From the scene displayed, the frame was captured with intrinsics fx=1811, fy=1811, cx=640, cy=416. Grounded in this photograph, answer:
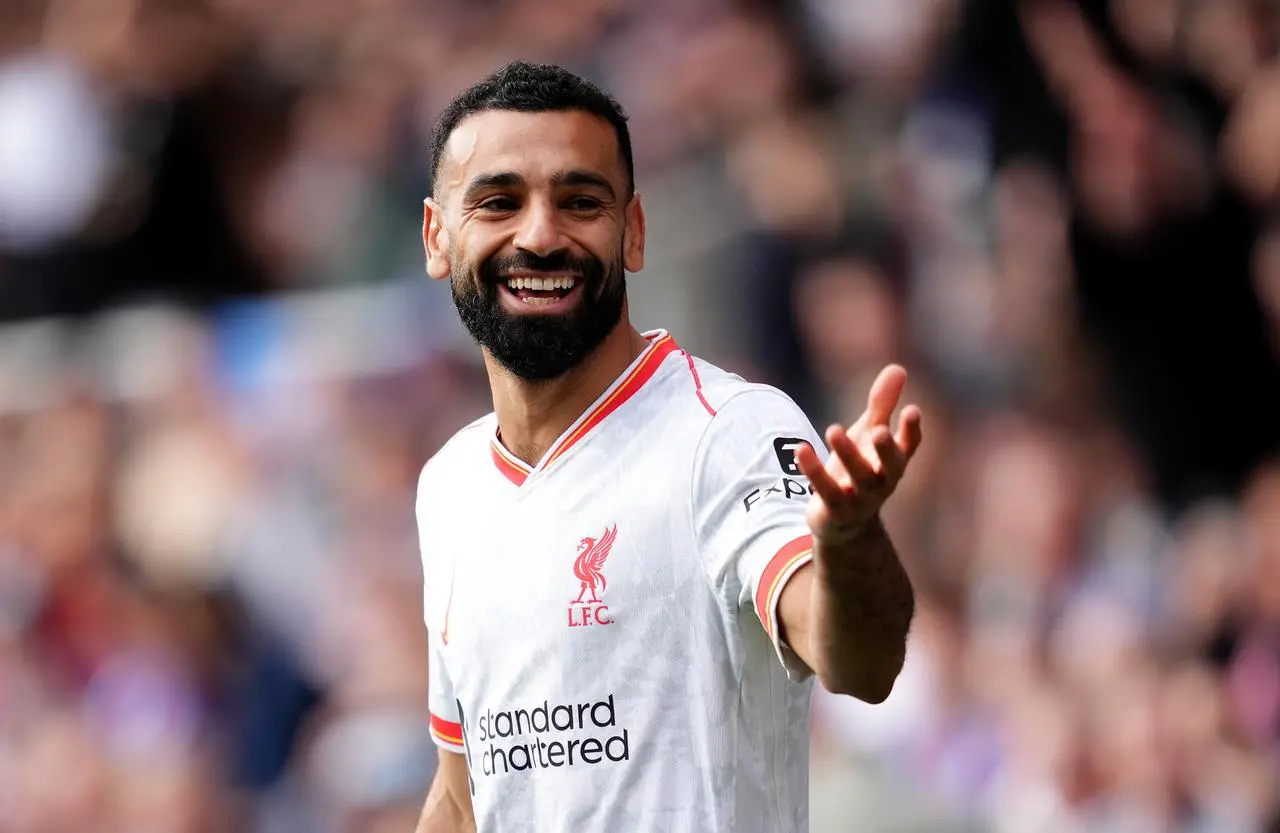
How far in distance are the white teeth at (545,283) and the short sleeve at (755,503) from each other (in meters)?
0.38

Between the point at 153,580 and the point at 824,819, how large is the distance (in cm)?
374

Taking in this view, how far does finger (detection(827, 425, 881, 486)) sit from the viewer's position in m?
2.45

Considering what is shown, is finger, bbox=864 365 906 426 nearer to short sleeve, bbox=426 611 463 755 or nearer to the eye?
the eye

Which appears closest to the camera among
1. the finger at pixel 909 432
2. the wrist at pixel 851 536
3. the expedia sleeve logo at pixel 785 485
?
the finger at pixel 909 432

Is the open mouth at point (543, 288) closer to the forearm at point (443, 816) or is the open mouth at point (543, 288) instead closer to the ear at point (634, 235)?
the ear at point (634, 235)

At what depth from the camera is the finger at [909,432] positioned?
7.97 feet

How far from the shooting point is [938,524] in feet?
22.1

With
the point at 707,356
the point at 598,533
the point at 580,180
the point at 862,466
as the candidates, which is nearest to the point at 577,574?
the point at 598,533

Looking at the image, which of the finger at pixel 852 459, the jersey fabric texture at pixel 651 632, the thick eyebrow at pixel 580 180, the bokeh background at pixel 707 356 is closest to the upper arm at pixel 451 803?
the jersey fabric texture at pixel 651 632

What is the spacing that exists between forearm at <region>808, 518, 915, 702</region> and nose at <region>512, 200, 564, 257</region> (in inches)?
34.1

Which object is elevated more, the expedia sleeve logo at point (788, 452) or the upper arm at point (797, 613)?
the expedia sleeve logo at point (788, 452)

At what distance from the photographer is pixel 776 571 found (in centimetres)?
278

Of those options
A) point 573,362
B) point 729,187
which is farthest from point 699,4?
point 573,362

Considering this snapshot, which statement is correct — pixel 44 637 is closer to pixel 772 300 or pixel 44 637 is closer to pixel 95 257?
pixel 95 257
